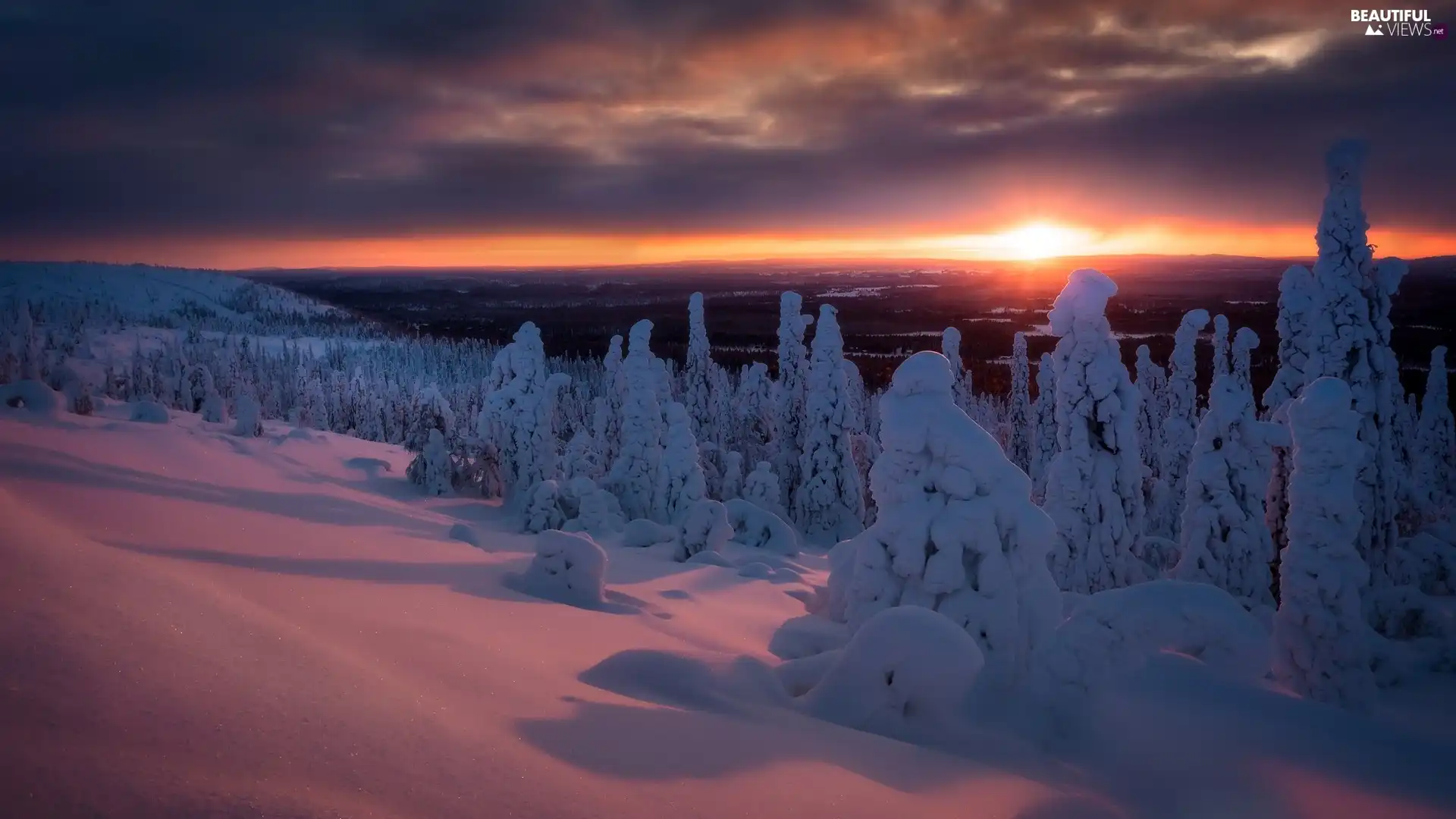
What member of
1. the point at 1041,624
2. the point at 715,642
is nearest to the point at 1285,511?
the point at 1041,624

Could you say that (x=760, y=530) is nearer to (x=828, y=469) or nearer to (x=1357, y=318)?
(x=828, y=469)

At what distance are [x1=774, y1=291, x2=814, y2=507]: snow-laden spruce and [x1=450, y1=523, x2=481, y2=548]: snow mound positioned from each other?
2167 centimetres

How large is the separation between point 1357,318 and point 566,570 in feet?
52.8

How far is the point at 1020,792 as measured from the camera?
4.52 metres

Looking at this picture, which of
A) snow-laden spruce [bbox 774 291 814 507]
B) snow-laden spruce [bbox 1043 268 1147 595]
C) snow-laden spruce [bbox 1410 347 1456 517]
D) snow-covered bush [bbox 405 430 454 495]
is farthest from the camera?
snow-laden spruce [bbox 1410 347 1456 517]

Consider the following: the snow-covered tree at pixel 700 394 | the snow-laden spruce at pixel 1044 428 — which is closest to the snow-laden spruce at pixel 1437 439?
the snow-laden spruce at pixel 1044 428

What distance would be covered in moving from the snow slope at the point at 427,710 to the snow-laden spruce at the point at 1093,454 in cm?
567

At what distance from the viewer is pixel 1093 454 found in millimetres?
14688

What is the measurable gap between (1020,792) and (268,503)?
8.67m

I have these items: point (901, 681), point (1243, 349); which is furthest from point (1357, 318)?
point (1243, 349)

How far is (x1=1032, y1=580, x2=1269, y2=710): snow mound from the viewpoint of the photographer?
6.62 metres

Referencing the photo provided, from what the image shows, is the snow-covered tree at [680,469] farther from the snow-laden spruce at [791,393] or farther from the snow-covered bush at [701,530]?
the snow-laden spruce at [791,393]

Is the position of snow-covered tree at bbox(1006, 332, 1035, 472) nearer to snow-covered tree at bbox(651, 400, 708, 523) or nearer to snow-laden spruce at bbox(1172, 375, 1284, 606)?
snow-covered tree at bbox(651, 400, 708, 523)

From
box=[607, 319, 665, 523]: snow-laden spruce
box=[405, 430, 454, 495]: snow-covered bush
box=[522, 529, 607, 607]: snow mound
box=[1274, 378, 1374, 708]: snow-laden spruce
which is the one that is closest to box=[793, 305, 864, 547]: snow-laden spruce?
box=[607, 319, 665, 523]: snow-laden spruce
